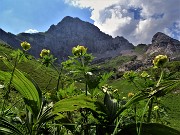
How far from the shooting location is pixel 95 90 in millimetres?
2301

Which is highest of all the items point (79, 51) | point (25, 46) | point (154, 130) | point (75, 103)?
point (25, 46)

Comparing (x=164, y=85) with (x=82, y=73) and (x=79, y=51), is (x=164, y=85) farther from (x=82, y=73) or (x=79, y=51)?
(x=79, y=51)

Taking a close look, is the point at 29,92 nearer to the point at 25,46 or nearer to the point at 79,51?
the point at 79,51

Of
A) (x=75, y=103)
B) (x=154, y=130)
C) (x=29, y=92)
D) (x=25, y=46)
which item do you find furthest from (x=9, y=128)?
(x=25, y=46)

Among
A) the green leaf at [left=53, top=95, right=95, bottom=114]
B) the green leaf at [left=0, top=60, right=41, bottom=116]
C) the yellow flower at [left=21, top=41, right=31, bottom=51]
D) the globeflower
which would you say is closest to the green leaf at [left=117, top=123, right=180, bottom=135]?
the green leaf at [left=53, top=95, right=95, bottom=114]

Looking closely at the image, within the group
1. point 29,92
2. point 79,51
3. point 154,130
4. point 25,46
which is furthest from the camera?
point 25,46

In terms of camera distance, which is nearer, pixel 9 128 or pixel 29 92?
pixel 9 128

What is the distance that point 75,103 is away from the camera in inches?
82.8

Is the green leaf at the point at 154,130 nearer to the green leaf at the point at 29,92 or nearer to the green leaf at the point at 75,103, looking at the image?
the green leaf at the point at 75,103

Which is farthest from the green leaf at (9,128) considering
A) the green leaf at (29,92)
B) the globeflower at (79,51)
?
the globeflower at (79,51)

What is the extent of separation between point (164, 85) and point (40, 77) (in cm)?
7299

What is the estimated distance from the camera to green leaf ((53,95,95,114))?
2084mm

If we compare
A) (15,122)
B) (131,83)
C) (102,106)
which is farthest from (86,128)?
(131,83)

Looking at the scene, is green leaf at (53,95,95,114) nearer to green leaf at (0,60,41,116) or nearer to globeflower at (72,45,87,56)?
green leaf at (0,60,41,116)
